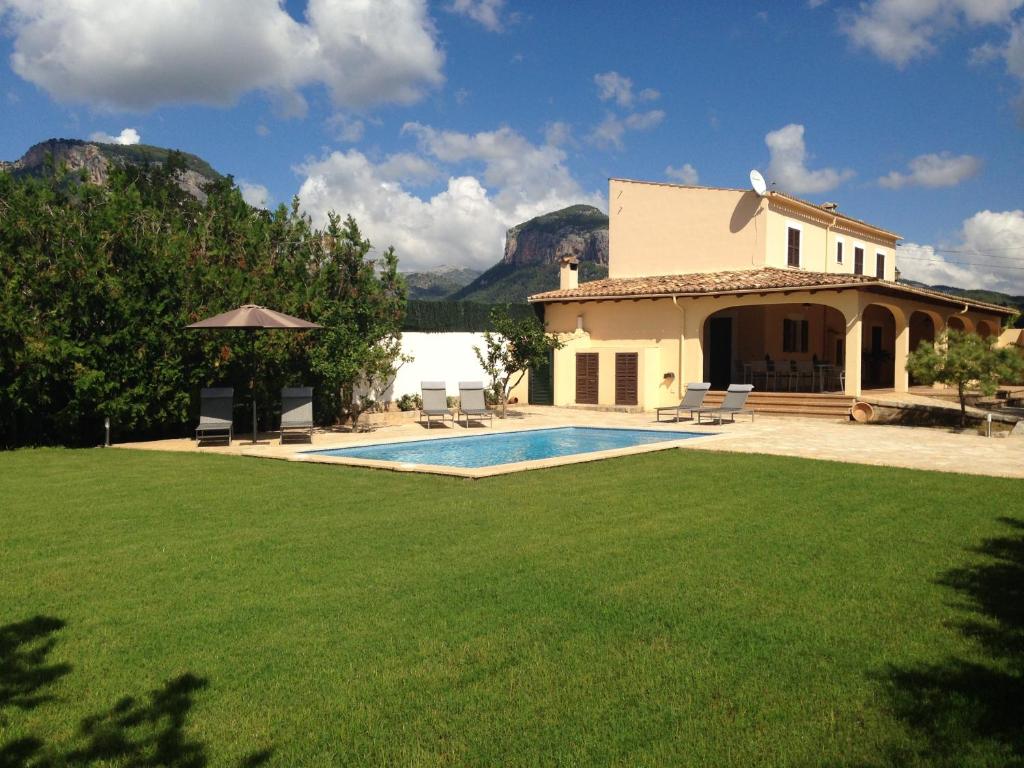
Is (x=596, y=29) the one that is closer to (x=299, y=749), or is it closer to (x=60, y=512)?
(x=60, y=512)

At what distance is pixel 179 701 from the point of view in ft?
12.4

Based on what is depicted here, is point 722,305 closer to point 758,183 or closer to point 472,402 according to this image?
point 758,183

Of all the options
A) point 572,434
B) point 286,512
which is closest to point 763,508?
point 286,512

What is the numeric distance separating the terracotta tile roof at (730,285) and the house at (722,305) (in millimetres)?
47

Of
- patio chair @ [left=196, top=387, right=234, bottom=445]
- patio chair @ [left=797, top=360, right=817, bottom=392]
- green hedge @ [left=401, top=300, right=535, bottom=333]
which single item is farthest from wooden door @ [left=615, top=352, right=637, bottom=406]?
patio chair @ [left=196, top=387, right=234, bottom=445]

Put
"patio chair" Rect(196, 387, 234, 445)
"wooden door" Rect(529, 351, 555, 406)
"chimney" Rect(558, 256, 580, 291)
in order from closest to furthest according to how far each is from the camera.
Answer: "patio chair" Rect(196, 387, 234, 445), "wooden door" Rect(529, 351, 555, 406), "chimney" Rect(558, 256, 580, 291)

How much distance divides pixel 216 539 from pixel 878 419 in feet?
55.8

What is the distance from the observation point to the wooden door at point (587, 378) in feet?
83.2

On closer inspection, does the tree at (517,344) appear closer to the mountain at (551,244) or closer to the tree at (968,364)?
the tree at (968,364)

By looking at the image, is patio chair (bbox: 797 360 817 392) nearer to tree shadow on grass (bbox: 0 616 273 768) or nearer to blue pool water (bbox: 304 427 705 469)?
blue pool water (bbox: 304 427 705 469)

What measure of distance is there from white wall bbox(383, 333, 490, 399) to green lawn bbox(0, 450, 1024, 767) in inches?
556

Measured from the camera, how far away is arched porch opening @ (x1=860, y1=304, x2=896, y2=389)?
2950 cm

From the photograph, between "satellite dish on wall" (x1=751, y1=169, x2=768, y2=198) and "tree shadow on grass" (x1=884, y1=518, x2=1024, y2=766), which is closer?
"tree shadow on grass" (x1=884, y1=518, x2=1024, y2=766)

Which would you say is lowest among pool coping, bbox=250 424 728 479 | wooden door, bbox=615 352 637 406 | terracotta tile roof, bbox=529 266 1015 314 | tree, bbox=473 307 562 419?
pool coping, bbox=250 424 728 479
